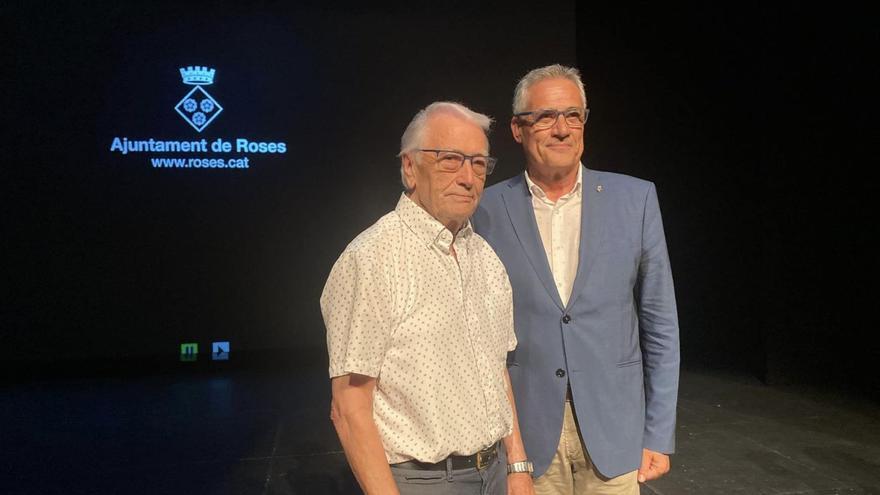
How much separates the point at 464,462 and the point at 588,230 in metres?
0.67

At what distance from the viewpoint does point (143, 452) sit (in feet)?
13.0

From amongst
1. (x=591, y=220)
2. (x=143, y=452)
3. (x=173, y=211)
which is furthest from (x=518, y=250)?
(x=173, y=211)

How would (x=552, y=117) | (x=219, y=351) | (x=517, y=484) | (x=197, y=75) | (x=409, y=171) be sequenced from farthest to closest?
(x=219, y=351) < (x=197, y=75) < (x=552, y=117) < (x=517, y=484) < (x=409, y=171)

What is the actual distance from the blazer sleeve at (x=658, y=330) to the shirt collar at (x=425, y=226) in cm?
60

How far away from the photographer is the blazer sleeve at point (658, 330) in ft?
5.32

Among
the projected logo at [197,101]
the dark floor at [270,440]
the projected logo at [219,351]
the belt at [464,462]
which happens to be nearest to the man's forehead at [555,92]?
the belt at [464,462]

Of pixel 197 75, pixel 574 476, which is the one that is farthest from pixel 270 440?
pixel 197 75

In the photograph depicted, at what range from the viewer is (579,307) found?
5.14ft

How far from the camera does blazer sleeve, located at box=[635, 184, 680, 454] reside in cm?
162

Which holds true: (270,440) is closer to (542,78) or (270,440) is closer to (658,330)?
(658,330)

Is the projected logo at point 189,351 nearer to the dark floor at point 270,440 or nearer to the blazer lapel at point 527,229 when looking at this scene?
the dark floor at point 270,440

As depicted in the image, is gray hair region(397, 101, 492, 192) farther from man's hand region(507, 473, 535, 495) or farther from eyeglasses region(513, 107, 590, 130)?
man's hand region(507, 473, 535, 495)

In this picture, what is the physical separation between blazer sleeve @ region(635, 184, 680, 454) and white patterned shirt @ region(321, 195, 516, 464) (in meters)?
0.54

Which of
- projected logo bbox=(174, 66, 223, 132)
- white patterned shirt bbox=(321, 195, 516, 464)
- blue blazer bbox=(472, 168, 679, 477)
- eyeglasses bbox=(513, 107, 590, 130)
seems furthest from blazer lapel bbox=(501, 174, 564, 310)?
projected logo bbox=(174, 66, 223, 132)
